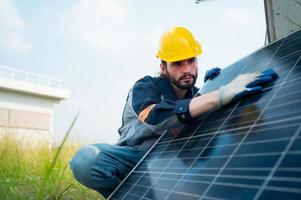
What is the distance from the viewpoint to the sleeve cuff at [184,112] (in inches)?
106

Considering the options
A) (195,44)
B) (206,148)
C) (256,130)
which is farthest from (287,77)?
(195,44)

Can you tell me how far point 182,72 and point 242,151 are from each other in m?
2.29

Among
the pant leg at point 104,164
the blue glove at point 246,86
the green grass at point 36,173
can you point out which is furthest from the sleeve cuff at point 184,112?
the green grass at point 36,173

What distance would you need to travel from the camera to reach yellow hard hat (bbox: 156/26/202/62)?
4.07 metres

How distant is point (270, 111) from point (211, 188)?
52cm

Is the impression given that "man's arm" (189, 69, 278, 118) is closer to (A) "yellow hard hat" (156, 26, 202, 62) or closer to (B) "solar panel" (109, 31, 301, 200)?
(B) "solar panel" (109, 31, 301, 200)

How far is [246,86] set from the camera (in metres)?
2.25

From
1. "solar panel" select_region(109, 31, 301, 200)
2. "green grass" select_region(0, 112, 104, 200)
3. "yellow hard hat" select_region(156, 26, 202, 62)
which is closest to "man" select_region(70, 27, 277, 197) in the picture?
"yellow hard hat" select_region(156, 26, 202, 62)

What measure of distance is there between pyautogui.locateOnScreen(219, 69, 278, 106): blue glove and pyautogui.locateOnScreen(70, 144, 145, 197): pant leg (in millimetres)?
1481

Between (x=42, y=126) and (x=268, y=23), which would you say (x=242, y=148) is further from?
(x=42, y=126)

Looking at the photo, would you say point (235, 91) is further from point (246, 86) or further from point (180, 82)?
point (180, 82)

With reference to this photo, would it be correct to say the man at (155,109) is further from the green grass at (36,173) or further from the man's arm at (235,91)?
the green grass at (36,173)

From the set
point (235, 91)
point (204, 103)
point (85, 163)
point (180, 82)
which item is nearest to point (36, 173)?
point (85, 163)

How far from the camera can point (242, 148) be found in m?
1.74
